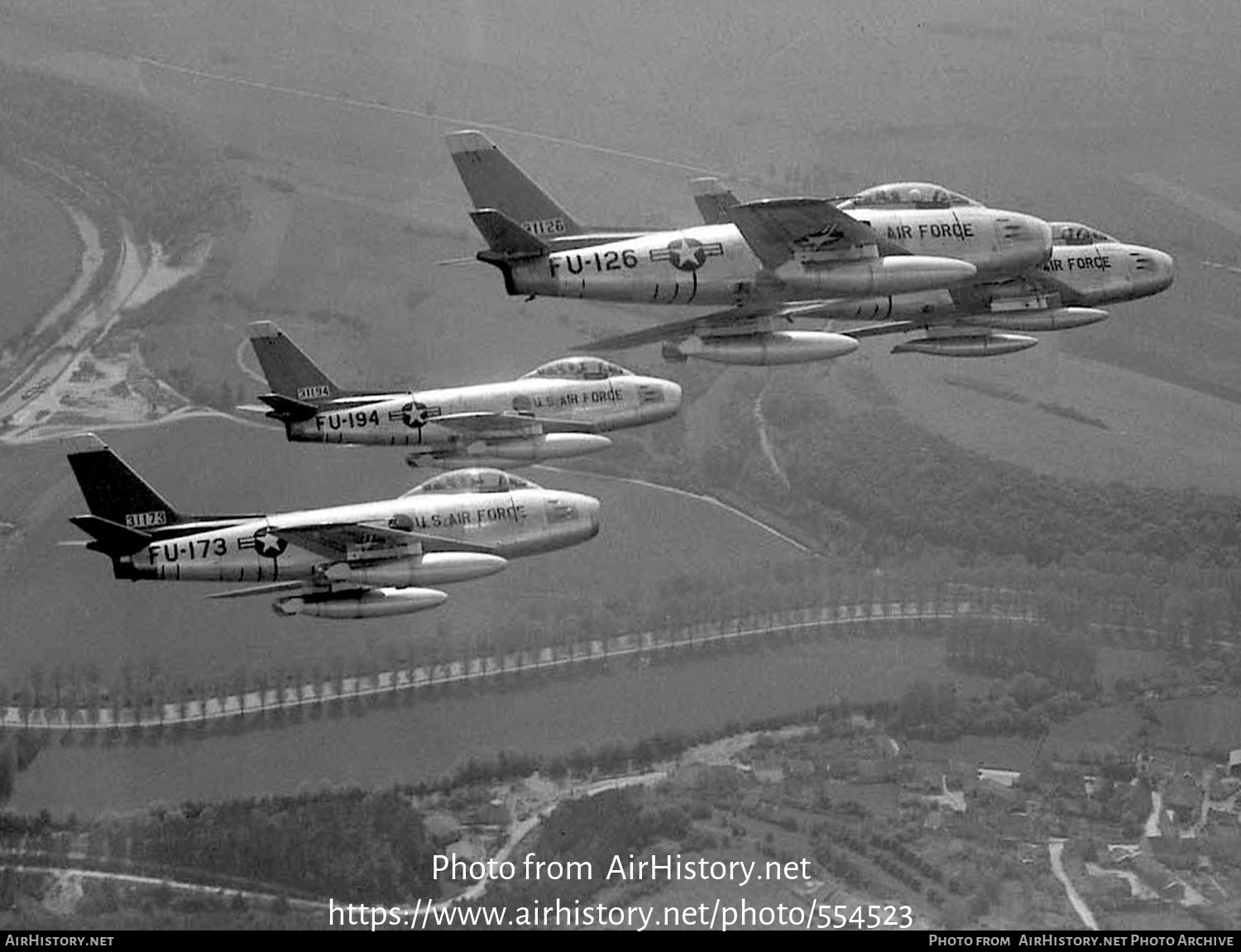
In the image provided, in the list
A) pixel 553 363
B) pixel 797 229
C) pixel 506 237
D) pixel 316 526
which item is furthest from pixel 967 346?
pixel 316 526

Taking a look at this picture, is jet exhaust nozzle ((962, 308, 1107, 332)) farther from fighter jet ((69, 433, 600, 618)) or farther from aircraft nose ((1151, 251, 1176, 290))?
fighter jet ((69, 433, 600, 618))

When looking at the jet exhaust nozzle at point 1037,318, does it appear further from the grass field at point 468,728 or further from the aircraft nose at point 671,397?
the grass field at point 468,728

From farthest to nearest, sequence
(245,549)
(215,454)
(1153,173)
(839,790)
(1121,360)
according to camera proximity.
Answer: (1153,173) < (1121,360) < (215,454) < (839,790) < (245,549)

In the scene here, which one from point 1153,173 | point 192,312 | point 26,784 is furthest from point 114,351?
point 1153,173

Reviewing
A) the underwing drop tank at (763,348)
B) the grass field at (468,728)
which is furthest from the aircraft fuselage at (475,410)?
the grass field at (468,728)

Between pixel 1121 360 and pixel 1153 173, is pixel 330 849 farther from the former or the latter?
pixel 1153 173

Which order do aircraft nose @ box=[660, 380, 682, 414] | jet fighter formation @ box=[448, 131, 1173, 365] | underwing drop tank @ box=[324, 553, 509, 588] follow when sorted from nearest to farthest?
jet fighter formation @ box=[448, 131, 1173, 365] < underwing drop tank @ box=[324, 553, 509, 588] < aircraft nose @ box=[660, 380, 682, 414]

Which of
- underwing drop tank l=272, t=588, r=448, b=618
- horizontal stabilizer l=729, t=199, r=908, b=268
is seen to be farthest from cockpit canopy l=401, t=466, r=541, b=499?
horizontal stabilizer l=729, t=199, r=908, b=268

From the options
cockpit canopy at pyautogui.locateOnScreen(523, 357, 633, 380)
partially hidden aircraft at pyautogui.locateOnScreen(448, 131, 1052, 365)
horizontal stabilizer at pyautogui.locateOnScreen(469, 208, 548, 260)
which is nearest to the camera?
horizontal stabilizer at pyautogui.locateOnScreen(469, 208, 548, 260)
